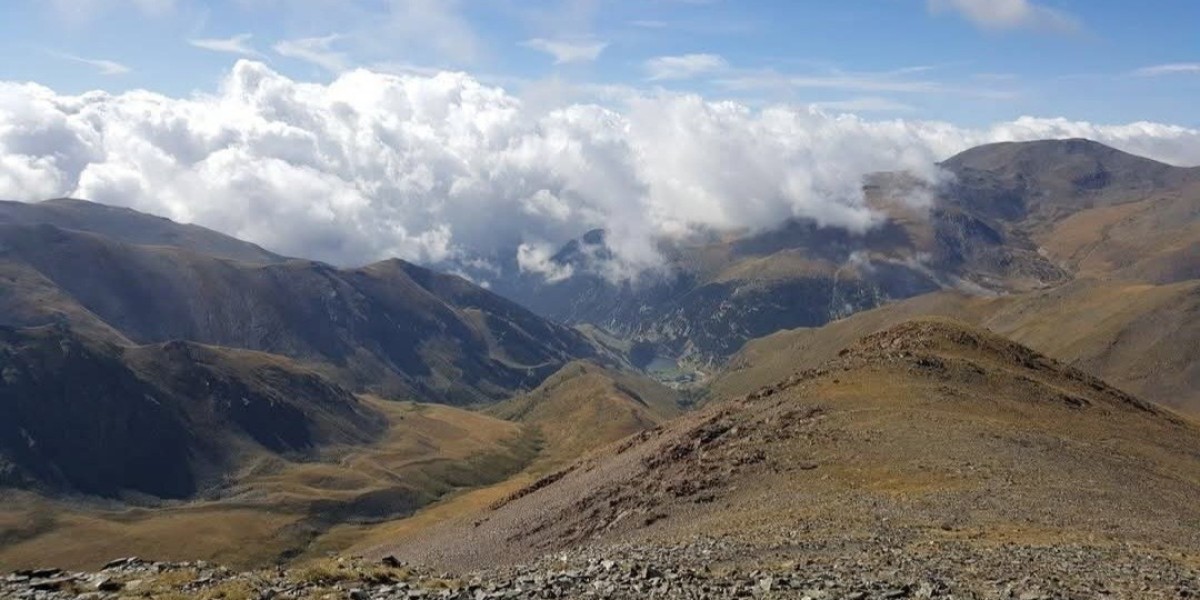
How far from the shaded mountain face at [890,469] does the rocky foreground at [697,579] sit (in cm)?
476

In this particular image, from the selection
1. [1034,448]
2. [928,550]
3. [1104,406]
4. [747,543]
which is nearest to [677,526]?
[747,543]

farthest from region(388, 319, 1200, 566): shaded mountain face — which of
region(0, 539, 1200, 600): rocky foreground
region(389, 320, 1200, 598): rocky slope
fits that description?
region(0, 539, 1200, 600): rocky foreground

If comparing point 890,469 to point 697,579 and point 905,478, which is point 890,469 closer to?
point 905,478

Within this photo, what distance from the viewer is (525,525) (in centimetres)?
9288

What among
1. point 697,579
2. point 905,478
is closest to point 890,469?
point 905,478

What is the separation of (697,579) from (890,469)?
41.4m

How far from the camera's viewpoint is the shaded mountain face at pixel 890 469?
57031 mm

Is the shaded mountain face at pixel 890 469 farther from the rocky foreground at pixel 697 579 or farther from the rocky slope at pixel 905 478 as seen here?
the rocky foreground at pixel 697 579

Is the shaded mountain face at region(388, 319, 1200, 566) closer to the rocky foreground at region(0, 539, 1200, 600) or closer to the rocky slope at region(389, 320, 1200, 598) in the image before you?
the rocky slope at region(389, 320, 1200, 598)

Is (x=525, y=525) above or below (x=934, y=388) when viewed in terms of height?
below

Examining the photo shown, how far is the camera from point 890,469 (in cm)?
7181

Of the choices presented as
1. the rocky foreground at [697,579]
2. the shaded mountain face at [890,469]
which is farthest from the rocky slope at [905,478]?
the rocky foreground at [697,579]

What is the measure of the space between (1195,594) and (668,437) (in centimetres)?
7210

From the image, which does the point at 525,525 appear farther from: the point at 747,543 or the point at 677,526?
the point at 747,543
